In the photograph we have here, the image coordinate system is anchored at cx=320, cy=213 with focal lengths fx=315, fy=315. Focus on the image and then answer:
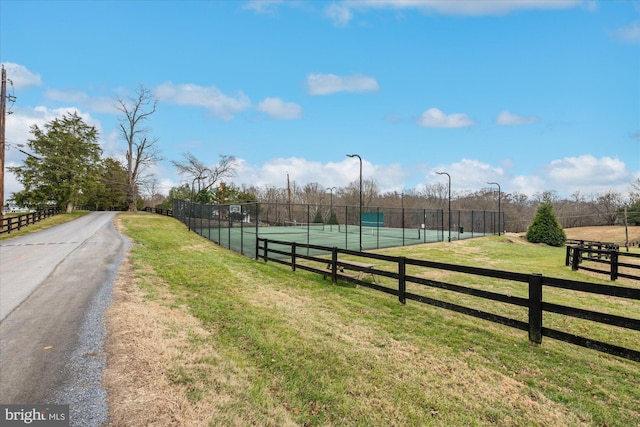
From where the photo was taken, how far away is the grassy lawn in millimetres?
2920

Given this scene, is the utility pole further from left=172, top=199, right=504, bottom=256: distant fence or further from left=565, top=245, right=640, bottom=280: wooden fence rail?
left=565, top=245, right=640, bottom=280: wooden fence rail

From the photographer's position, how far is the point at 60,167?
32625 mm

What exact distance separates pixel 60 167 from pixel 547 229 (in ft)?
152

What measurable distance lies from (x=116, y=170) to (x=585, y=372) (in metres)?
59.3

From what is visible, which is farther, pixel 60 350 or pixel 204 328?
pixel 204 328

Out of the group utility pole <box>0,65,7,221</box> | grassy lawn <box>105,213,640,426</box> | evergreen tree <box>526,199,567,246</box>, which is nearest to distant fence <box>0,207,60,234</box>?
utility pole <box>0,65,7,221</box>

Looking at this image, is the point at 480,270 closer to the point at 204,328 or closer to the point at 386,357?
the point at 386,357

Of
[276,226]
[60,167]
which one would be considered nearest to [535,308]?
[276,226]

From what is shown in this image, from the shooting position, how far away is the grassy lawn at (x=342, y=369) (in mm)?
2920

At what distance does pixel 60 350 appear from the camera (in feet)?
13.0

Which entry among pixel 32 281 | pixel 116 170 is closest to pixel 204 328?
pixel 32 281

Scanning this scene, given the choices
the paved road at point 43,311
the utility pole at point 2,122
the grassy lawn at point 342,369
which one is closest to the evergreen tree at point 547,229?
the grassy lawn at point 342,369

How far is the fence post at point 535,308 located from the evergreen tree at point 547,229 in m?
25.5

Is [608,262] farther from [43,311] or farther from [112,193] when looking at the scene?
[112,193]
